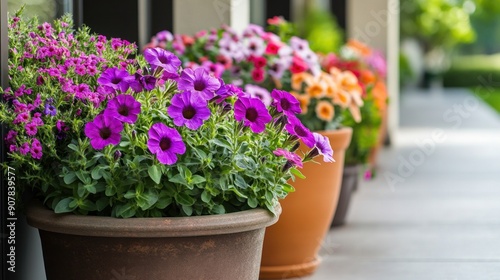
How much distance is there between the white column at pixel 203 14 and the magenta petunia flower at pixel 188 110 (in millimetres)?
2469

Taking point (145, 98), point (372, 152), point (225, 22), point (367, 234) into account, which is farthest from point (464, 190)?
point (145, 98)

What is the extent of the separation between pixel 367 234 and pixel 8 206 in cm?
287

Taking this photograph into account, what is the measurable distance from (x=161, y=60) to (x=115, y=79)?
0.19m

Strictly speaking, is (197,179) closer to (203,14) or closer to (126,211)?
(126,211)

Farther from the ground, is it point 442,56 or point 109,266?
point 109,266

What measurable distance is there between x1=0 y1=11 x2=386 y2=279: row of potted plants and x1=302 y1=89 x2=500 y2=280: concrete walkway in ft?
5.09

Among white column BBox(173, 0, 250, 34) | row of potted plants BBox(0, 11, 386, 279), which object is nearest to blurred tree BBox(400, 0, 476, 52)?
white column BBox(173, 0, 250, 34)

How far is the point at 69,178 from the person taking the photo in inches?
93.6

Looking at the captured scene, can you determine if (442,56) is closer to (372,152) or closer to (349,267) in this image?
(372,152)

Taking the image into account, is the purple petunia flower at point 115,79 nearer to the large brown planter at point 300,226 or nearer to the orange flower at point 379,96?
the large brown planter at point 300,226

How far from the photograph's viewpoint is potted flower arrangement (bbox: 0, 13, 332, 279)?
2332 mm

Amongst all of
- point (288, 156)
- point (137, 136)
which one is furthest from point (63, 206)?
point (288, 156)

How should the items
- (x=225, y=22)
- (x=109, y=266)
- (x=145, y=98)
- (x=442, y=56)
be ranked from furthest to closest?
(x=442, y=56), (x=225, y=22), (x=145, y=98), (x=109, y=266)

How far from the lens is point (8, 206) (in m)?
2.56
